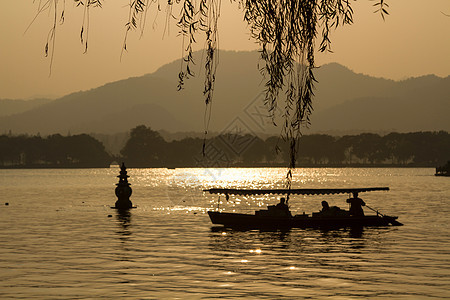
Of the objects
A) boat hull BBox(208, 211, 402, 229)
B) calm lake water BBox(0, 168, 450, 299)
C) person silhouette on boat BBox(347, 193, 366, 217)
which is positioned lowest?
calm lake water BBox(0, 168, 450, 299)

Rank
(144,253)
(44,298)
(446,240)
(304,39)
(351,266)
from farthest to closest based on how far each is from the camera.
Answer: (446,240) → (144,253) → (351,266) → (44,298) → (304,39)

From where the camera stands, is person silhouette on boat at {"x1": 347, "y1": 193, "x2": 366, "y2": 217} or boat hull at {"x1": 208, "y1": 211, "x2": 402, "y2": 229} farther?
person silhouette on boat at {"x1": 347, "y1": 193, "x2": 366, "y2": 217}

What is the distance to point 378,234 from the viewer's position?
6091 centimetres

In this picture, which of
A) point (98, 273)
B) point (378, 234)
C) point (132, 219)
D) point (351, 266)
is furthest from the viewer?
point (132, 219)

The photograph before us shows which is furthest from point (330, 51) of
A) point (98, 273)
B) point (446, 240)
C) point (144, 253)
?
point (446, 240)

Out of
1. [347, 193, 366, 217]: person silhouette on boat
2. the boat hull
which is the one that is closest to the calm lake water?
the boat hull

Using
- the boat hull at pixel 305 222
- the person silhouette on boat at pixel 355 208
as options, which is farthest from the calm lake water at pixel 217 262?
the person silhouette on boat at pixel 355 208

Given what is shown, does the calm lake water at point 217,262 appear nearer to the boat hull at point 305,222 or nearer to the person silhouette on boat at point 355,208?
the boat hull at point 305,222

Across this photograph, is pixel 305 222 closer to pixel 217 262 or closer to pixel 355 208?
pixel 355 208

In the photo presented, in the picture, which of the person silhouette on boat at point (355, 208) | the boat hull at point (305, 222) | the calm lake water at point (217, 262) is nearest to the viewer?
the calm lake water at point (217, 262)

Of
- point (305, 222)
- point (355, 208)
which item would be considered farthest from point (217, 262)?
point (355, 208)

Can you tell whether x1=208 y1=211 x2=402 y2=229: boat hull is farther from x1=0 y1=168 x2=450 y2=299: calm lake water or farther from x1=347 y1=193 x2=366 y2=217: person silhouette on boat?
x1=0 y1=168 x2=450 y2=299: calm lake water

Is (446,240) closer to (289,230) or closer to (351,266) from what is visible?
(289,230)

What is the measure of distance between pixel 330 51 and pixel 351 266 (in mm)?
32416
